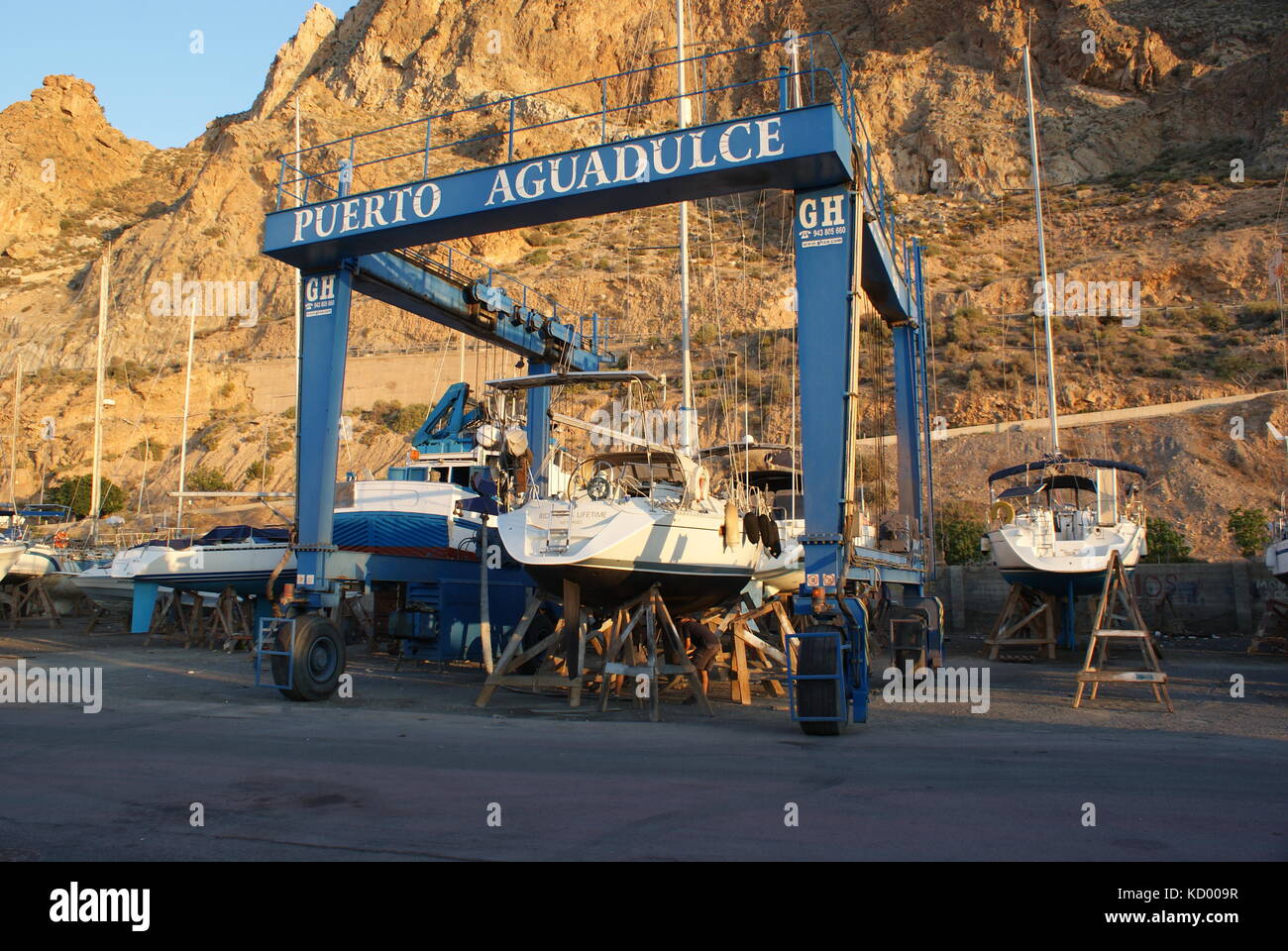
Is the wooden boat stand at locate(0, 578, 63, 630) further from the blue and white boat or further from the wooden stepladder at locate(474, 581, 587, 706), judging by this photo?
the blue and white boat

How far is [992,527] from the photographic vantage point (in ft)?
62.0

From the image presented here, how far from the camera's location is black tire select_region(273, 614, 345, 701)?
1092cm

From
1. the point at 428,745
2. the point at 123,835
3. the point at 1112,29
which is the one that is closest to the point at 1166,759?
the point at 428,745

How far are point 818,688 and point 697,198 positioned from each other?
234 inches

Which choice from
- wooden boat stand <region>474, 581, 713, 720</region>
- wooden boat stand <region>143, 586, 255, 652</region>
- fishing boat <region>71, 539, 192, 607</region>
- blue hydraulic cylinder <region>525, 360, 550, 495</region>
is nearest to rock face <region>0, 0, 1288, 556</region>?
blue hydraulic cylinder <region>525, 360, 550, 495</region>

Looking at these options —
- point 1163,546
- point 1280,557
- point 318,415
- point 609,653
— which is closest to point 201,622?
point 318,415

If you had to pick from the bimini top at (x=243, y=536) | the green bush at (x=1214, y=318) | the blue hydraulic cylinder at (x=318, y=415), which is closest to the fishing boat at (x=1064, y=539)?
the blue hydraulic cylinder at (x=318, y=415)

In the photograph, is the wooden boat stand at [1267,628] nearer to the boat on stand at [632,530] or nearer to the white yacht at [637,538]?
the boat on stand at [632,530]

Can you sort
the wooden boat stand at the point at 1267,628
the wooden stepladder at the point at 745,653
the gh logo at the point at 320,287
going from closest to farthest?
the wooden stepladder at the point at 745,653 → the gh logo at the point at 320,287 → the wooden boat stand at the point at 1267,628

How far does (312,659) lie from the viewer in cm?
1115

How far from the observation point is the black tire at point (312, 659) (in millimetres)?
10922

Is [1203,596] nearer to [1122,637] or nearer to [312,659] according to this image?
[1122,637]

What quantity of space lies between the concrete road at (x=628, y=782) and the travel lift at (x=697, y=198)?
51.0 inches
